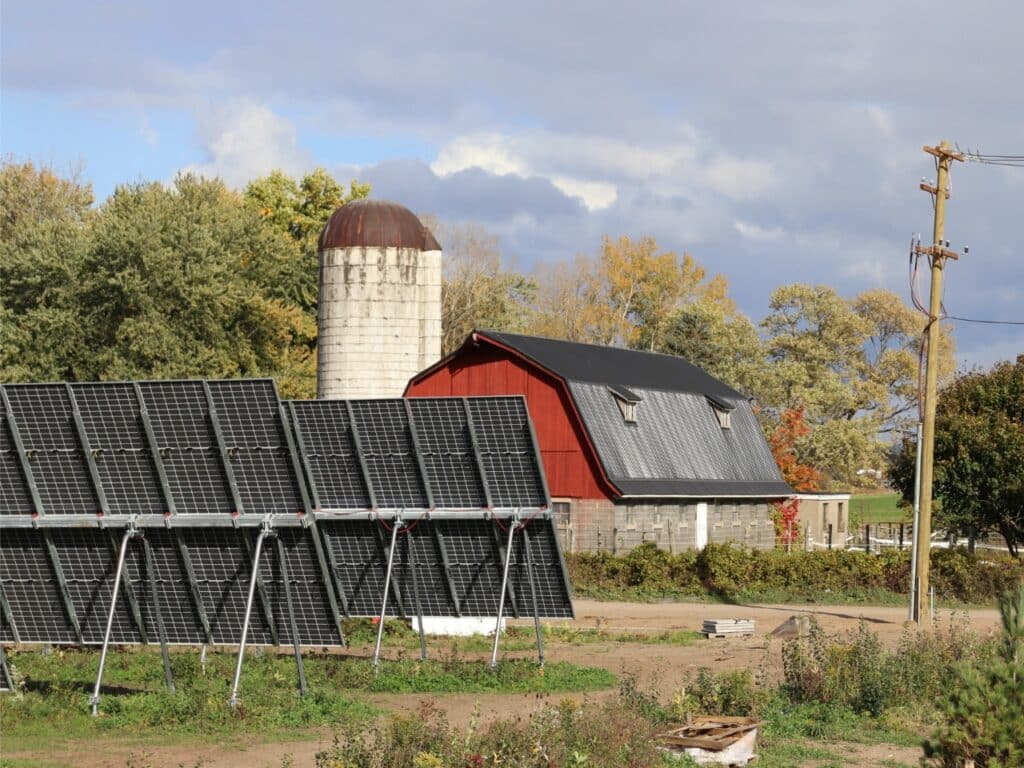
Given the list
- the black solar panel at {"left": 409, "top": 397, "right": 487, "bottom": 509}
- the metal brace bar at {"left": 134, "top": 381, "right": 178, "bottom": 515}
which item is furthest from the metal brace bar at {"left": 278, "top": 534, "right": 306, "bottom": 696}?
the black solar panel at {"left": 409, "top": 397, "right": 487, "bottom": 509}

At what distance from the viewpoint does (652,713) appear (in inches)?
789

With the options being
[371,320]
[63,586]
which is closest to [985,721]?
[63,586]

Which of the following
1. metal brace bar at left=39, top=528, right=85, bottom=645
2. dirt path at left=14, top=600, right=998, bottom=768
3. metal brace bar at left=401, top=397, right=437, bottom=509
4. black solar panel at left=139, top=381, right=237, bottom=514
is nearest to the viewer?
dirt path at left=14, top=600, right=998, bottom=768

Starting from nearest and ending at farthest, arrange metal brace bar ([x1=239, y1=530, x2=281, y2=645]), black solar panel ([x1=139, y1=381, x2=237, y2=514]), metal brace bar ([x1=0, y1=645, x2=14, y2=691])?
metal brace bar ([x1=0, y1=645, x2=14, y2=691]), black solar panel ([x1=139, y1=381, x2=237, y2=514]), metal brace bar ([x1=239, y1=530, x2=281, y2=645])

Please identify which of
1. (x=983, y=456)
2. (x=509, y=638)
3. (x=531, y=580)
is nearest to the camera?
(x=531, y=580)

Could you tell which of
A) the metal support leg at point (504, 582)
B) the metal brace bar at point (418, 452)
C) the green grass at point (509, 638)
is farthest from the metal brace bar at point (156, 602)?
the green grass at point (509, 638)

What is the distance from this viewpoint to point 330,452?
27.1 meters

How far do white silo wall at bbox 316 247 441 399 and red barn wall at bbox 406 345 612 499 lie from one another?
276 inches

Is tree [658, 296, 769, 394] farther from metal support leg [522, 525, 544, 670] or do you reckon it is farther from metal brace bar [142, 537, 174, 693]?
metal brace bar [142, 537, 174, 693]

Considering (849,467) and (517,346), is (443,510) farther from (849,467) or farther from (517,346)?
(849,467)

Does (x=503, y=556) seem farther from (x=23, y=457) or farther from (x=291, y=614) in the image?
(x=23, y=457)

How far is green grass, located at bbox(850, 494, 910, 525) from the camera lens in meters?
98.6

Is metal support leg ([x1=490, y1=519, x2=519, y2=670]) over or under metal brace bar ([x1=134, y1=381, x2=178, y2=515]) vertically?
under

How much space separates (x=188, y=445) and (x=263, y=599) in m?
2.63
